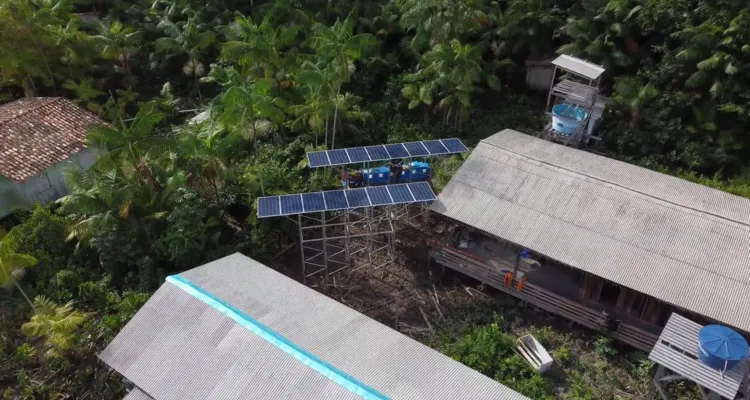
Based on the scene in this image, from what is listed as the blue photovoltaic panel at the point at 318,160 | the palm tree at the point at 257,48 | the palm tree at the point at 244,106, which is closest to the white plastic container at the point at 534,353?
the blue photovoltaic panel at the point at 318,160

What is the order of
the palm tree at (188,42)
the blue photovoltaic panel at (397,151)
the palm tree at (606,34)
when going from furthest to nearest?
the palm tree at (188,42) → the palm tree at (606,34) → the blue photovoltaic panel at (397,151)

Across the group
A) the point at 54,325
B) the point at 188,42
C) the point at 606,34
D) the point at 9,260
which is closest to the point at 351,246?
the point at 54,325

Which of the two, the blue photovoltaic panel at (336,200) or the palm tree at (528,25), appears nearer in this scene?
the blue photovoltaic panel at (336,200)

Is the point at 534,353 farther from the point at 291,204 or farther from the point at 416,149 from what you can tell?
the point at 291,204

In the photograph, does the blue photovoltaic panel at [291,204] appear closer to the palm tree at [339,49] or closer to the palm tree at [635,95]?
the palm tree at [339,49]

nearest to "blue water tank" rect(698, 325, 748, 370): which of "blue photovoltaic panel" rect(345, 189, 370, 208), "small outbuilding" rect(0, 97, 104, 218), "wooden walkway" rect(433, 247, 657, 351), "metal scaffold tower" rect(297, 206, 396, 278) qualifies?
"wooden walkway" rect(433, 247, 657, 351)

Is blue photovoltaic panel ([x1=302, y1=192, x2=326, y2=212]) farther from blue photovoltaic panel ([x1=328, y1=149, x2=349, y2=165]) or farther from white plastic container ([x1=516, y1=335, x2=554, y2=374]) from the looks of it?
white plastic container ([x1=516, y1=335, x2=554, y2=374])

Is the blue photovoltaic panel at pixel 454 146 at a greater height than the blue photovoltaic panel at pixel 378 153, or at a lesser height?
greater
